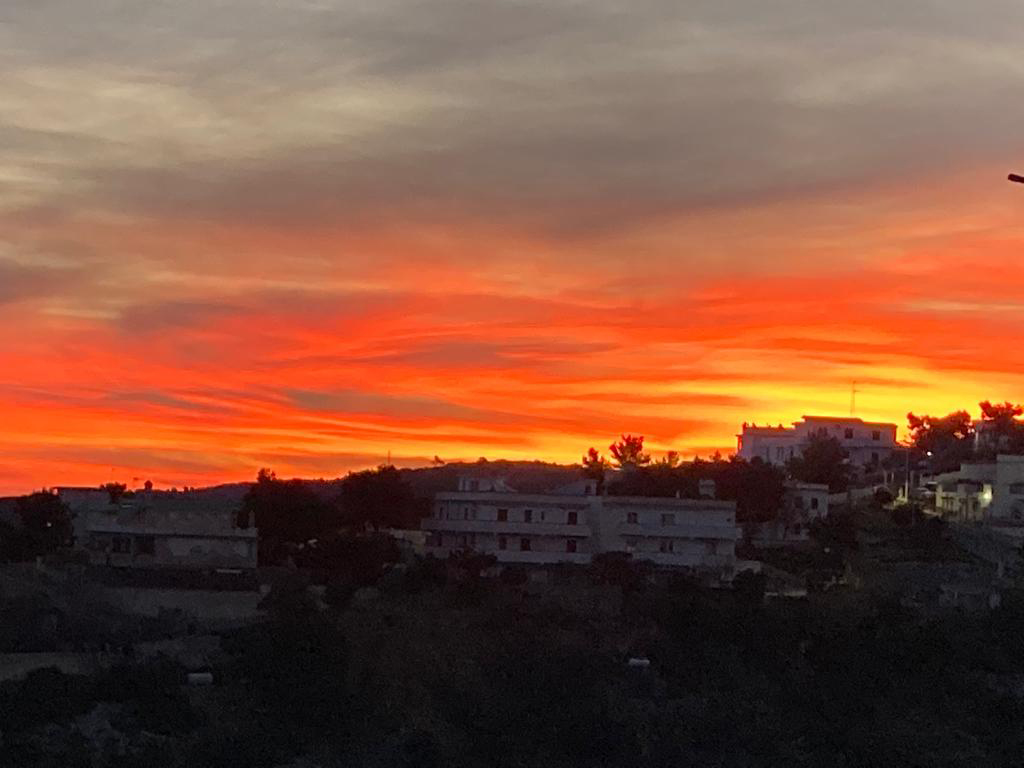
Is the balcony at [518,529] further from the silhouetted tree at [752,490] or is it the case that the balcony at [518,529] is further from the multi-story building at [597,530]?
the silhouetted tree at [752,490]

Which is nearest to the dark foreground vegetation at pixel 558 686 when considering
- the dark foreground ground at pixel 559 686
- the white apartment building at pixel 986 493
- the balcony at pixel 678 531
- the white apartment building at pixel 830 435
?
the dark foreground ground at pixel 559 686

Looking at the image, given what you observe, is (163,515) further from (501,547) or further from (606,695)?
(606,695)

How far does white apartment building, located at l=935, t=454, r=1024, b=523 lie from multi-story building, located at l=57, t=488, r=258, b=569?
31277 mm

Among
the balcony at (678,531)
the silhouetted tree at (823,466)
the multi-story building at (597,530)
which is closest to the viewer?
the balcony at (678,531)

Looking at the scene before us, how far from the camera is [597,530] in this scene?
70.6 m

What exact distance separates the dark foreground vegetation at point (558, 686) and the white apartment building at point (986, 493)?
49.0ft

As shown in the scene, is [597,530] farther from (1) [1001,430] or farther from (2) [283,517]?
(1) [1001,430]

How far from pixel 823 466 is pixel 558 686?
107 ft

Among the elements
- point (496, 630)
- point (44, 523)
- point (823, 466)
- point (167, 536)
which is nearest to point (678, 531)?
point (496, 630)

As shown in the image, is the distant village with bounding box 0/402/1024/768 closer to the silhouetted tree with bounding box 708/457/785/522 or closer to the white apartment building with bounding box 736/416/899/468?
the silhouetted tree with bounding box 708/457/785/522

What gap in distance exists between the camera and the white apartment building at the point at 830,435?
103 m

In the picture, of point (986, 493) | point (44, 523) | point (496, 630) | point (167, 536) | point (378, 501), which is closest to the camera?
point (496, 630)

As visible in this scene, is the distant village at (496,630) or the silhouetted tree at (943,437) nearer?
the distant village at (496,630)

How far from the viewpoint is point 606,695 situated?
5775 cm
